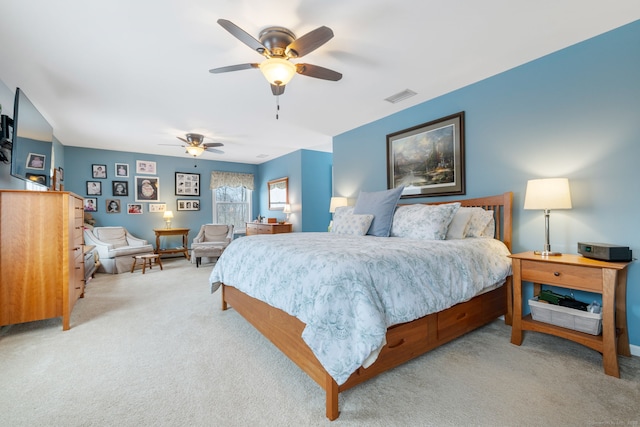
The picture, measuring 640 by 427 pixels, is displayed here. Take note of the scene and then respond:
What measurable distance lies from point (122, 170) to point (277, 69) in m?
5.74

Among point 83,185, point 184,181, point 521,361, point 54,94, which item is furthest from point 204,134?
point 521,361

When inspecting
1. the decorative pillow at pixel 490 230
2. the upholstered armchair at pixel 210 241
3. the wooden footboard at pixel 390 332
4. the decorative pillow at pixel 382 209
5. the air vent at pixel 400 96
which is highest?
the air vent at pixel 400 96

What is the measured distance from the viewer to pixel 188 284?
4.12 metres

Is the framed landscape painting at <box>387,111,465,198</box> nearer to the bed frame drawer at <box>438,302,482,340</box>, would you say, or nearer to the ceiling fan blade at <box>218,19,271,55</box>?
the bed frame drawer at <box>438,302,482,340</box>

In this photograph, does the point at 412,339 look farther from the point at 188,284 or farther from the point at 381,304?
the point at 188,284

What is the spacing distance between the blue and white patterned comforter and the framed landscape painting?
1.07m

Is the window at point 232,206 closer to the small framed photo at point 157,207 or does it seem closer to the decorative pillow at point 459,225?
the small framed photo at point 157,207

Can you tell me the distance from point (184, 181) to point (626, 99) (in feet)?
24.4

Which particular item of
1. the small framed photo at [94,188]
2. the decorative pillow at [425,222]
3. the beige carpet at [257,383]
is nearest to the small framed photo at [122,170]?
the small framed photo at [94,188]

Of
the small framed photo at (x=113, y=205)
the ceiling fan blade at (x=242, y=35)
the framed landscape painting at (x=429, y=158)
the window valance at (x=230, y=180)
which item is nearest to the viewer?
the ceiling fan blade at (x=242, y=35)

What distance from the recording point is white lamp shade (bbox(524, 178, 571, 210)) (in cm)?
217

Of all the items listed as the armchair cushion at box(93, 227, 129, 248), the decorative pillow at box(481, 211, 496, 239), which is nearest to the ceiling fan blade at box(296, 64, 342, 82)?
the decorative pillow at box(481, 211, 496, 239)

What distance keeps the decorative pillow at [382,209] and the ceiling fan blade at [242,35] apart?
5.99 ft

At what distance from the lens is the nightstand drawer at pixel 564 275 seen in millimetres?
1860
